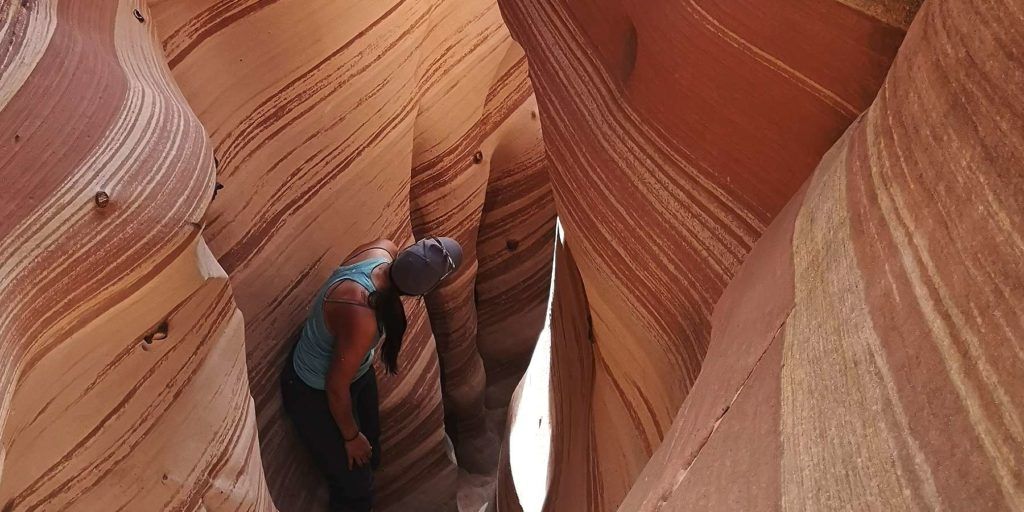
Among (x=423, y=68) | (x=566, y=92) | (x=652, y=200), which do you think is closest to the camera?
(x=652, y=200)

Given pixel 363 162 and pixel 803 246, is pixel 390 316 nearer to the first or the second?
pixel 363 162

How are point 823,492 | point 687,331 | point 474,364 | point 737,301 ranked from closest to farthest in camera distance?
1. point 823,492
2. point 737,301
3. point 687,331
4. point 474,364

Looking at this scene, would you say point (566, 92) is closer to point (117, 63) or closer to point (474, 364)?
point (117, 63)

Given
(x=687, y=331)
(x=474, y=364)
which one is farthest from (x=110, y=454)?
(x=474, y=364)

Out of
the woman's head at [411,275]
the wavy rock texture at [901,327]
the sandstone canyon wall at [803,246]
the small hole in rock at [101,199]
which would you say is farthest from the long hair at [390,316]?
the wavy rock texture at [901,327]

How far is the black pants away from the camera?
2496 millimetres

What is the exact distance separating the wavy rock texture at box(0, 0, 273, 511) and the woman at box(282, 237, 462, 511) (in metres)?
0.50

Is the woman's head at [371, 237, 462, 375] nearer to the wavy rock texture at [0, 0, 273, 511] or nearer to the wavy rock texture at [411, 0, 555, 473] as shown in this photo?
the wavy rock texture at [0, 0, 273, 511]

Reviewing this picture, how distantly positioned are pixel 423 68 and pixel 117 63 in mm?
1472

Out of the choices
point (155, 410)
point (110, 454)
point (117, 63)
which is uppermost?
point (117, 63)

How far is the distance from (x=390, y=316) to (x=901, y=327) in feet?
6.30

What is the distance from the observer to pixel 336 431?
2592 mm

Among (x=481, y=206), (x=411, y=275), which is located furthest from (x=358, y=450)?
(x=481, y=206)

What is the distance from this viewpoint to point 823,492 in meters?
0.55
